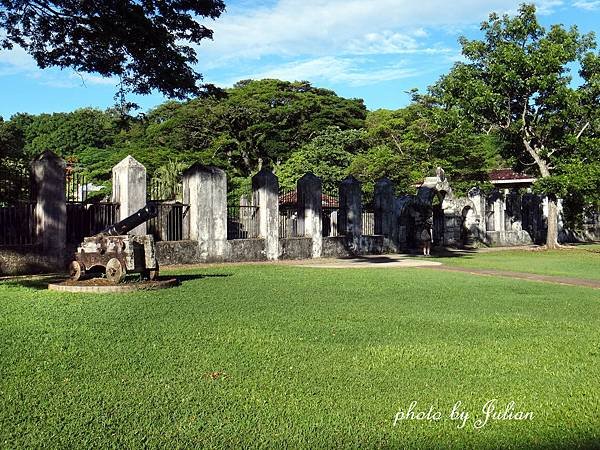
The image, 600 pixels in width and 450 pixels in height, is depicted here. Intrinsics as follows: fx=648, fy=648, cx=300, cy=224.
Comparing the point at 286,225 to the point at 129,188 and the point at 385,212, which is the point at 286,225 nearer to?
the point at 385,212

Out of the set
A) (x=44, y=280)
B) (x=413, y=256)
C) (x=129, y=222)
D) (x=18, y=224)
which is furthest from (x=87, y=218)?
(x=413, y=256)

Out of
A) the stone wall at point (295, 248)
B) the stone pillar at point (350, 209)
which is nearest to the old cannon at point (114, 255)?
the stone wall at point (295, 248)

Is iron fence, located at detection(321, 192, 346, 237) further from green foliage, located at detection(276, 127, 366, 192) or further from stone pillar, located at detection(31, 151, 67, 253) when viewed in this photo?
stone pillar, located at detection(31, 151, 67, 253)

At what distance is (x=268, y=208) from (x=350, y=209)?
442 centimetres

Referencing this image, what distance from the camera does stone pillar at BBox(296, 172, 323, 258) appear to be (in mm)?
21891

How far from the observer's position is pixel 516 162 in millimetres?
32125

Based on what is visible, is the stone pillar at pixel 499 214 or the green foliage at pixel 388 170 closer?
the stone pillar at pixel 499 214

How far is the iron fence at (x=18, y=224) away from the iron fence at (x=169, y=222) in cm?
323

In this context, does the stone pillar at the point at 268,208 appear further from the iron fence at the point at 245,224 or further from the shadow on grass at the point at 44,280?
the shadow on grass at the point at 44,280

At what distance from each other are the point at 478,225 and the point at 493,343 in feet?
85.0

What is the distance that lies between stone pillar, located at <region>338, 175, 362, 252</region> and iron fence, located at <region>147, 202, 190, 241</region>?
7.19 m

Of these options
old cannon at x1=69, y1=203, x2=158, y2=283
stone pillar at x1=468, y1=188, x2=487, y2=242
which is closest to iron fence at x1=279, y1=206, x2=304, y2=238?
old cannon at x1=69, y1=203, x2=158, y2=283

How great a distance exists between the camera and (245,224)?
20438 mm

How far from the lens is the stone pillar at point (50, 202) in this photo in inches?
583
